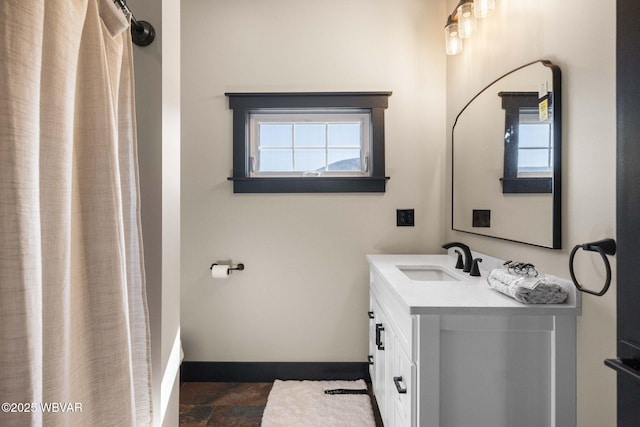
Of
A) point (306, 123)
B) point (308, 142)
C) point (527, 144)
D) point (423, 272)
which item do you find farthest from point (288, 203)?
point (527, 144)

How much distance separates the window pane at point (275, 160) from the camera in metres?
1.97

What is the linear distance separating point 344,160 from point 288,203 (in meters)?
0.50

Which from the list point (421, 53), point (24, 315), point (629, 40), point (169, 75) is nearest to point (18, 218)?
point (24, 315)

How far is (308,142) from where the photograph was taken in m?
1.97

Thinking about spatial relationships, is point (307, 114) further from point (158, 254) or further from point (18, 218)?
point (18, 218)

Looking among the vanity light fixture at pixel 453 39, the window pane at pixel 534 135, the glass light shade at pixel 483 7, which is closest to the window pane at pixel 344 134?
the vanity light fixture at pixel 453 39

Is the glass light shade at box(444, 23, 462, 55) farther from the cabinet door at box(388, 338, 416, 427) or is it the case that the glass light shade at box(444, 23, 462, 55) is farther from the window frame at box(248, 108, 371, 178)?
the cabinet door at box(388, 338, 416, 427)

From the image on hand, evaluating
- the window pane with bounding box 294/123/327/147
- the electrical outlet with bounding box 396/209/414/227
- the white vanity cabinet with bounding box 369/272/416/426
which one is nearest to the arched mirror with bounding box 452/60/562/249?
the electrical outlet with bounding box 396/209/414/227

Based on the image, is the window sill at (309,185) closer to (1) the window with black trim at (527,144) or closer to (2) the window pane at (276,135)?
(2) the window pane at (276,135)

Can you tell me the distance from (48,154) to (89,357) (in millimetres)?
436

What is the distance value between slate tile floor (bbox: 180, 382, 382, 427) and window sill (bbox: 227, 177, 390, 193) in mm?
1291

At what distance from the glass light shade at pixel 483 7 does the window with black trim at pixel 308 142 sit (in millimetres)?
607

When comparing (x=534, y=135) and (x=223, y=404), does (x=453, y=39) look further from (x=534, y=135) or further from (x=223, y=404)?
(x=223, y=404)

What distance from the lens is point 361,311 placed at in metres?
1.89
